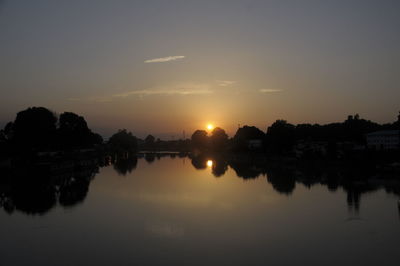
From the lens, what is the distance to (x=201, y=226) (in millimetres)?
14742

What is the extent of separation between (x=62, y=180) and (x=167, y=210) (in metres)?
13.1

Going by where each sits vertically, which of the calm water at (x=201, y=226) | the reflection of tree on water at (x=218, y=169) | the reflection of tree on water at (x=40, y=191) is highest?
the reflection of tree on water at (x=40, y=191)

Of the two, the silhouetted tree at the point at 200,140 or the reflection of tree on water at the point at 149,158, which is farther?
the silhouetted tree at the point at 200,140

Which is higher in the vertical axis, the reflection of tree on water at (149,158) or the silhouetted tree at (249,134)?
the silhouetted tree at (249,134)

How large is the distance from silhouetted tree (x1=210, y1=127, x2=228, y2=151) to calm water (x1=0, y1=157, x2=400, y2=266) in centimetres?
5819

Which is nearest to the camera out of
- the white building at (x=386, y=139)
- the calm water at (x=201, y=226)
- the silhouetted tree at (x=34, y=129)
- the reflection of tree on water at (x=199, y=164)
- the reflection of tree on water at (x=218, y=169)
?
the calm water at (x=201, y=226)

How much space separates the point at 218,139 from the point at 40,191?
64.2 meters

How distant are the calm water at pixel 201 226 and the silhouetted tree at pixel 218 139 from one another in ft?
191

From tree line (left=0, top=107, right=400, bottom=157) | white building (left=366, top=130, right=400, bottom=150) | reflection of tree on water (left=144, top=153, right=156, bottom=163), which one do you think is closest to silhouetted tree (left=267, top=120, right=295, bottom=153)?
tree line (left=0, top=107, right=400, bottom=157)

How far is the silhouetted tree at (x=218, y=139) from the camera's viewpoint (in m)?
83.6

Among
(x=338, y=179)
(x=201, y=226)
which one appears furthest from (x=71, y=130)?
(x=201, y=226)

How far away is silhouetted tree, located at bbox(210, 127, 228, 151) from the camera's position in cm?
8356

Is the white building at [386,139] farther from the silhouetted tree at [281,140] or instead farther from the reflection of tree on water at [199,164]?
the reflection of tree on water at [199,164]

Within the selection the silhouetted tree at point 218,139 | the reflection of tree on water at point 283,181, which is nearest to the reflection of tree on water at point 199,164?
the reflection of tree on water at point 283,181
